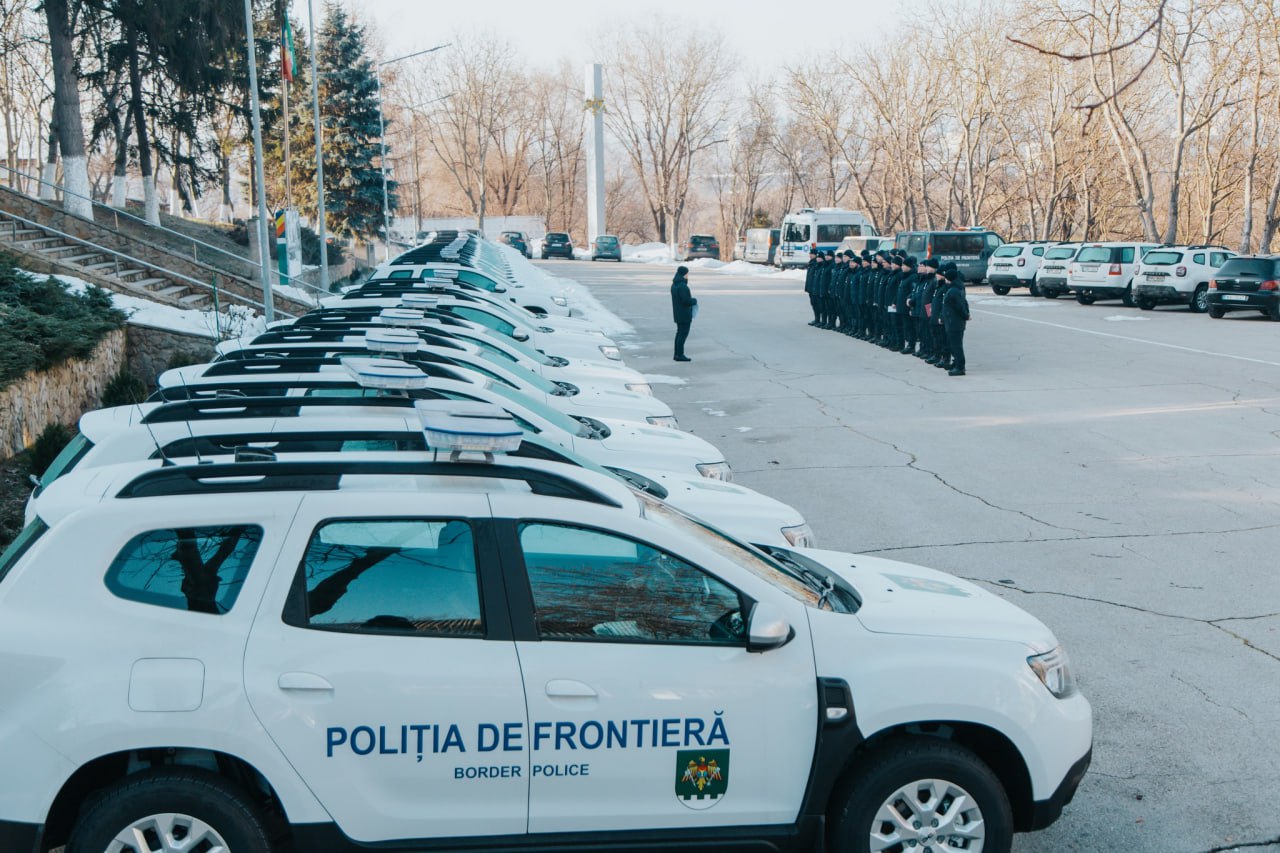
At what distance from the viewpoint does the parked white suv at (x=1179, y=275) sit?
2802 cm

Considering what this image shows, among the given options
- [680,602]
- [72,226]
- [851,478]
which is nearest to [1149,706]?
[680,602]

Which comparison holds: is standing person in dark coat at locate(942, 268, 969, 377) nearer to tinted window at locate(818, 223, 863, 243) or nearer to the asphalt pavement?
the asphalt pavement

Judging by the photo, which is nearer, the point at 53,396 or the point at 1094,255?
the point at 53,396

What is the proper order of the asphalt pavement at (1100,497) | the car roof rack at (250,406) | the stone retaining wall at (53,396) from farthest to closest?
the stone retaining wall at (53,396) < the car roof rack at (250,406) < the asphalt pavement at (1100,497)

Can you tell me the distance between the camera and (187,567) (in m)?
3.73

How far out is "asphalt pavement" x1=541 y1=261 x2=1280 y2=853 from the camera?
17.5ft

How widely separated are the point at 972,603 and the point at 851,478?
6.90 meters

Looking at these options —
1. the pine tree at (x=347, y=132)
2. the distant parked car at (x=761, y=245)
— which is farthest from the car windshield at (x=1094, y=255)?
the pine tree at (x=347, y=132)

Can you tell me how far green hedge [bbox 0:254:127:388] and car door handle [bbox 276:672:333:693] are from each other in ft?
27.7

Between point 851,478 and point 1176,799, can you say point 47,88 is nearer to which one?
point 851,478

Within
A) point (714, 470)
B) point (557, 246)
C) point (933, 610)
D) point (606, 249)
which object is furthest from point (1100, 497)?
point (557, 246)

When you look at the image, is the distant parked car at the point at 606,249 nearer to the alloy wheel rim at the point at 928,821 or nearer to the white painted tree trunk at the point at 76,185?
the white painted tree trunk at the point at 76,185

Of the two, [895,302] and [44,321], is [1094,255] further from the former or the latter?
[44,321]

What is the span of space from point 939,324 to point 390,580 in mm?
16445
